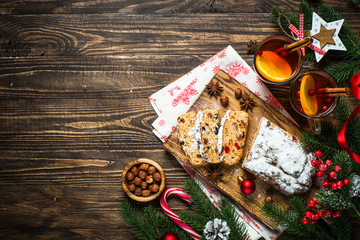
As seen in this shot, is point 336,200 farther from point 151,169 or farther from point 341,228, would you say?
point 151,169

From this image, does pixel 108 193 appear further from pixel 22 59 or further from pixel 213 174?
pixel 22 59

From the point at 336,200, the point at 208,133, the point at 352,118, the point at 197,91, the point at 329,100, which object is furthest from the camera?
the point at 197,91

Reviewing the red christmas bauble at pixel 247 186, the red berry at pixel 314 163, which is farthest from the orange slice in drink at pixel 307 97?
the red christmas bauble at pixel 247 186

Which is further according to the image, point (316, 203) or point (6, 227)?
point (6, 227)

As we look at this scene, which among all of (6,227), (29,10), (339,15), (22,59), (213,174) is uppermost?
(339,15)

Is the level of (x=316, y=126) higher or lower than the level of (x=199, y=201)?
higher

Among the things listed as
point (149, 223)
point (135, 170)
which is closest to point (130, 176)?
point (135, 170)

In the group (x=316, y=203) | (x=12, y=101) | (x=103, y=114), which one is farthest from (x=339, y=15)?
(x=12, y=101)
